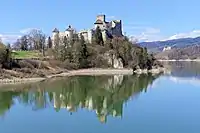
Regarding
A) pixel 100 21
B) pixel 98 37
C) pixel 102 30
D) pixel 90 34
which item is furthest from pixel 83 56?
pixel 100 21

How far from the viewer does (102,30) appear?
80875mm

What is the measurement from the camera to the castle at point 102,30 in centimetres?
8056

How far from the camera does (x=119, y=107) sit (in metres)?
27.8

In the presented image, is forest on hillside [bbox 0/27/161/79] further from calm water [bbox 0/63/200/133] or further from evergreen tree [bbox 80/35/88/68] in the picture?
calm water [bbox 0/63/200/133]

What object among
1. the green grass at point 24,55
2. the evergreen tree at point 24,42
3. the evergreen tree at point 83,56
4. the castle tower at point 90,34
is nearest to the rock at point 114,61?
the evergreen tree at point 83,56

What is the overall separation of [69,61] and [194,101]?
38.9m

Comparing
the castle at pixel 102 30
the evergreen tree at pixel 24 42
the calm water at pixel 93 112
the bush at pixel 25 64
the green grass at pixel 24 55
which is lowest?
the calm water at pixel 93 112

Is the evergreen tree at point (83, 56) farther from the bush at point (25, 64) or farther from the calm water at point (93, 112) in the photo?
the calm water at point (93, 112)

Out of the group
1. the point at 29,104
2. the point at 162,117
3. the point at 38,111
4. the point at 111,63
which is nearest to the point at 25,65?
the point at 111,63

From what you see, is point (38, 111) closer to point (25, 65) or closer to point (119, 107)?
point (119, 107)

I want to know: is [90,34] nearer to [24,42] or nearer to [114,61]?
[114,61]

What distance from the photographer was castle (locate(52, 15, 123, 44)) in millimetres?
80562

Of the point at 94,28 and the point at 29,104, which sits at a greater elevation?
the point at 94,28

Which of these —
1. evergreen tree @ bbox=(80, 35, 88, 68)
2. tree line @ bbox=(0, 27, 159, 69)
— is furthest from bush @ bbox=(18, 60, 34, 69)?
evergreen tree @ bbox=(80, 35, 88, 68)
